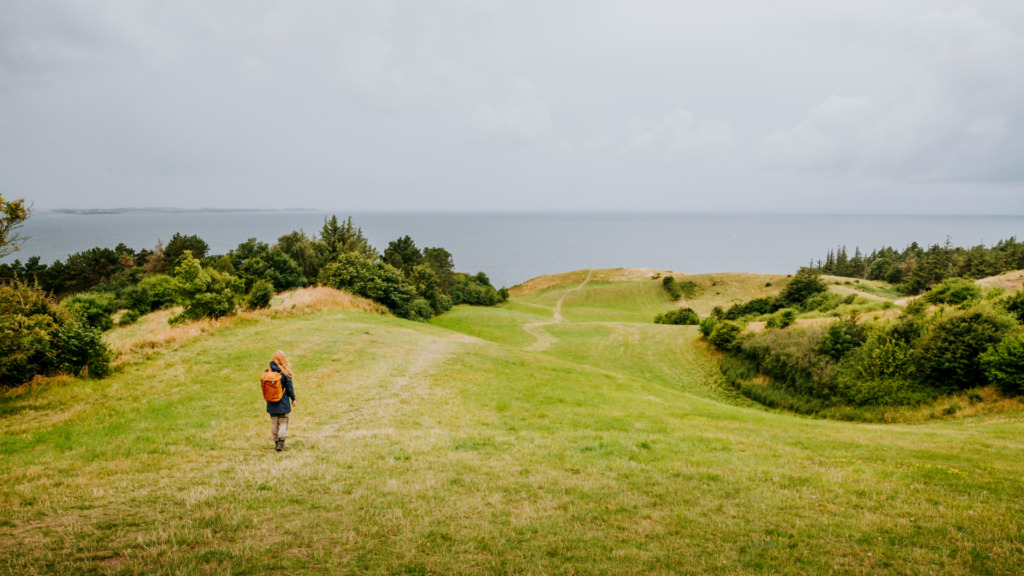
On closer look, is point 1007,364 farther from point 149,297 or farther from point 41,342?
point 149,297

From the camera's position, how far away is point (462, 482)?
29.9 feet

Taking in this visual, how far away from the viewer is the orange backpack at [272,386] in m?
10.6

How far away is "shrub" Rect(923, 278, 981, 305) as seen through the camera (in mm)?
30578

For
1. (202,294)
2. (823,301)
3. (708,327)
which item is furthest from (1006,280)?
(202,294)

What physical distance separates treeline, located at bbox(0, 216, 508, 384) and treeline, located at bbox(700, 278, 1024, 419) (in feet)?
105

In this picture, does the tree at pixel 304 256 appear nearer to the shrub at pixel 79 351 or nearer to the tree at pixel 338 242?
the tree at pixel 338 242

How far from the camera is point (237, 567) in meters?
5.65

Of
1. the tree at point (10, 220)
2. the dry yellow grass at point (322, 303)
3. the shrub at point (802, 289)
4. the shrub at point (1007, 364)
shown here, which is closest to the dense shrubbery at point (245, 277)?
the dry yellow grass at point (322, 303)

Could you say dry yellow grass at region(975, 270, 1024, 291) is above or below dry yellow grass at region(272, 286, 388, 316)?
above

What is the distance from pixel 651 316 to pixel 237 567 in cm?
7222

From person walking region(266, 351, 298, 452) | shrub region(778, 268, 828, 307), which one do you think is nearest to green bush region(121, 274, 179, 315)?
person walking region(266, 351, 298, 452)

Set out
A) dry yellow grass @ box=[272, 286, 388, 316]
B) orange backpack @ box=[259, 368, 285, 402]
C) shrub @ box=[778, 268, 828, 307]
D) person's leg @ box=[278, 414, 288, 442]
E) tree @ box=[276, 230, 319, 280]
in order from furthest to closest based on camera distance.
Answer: shrub @ box=[778, 268, 828, 307] < tree @ box=[276, 230, 319, 280] < dry yellow grass @ box=[272, 286, 388, 316] < person's leg @ box=[278, 414, 288, 442] < orange backpack @ box=[259, 368, 285, 402]

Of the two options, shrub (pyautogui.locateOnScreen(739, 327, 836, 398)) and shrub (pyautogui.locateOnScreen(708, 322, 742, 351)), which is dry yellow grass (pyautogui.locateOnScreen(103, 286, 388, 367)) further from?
shrub (pyautogui.locateOnScreen(739, 327, 836, 398))

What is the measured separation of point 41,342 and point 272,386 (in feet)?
38.6
